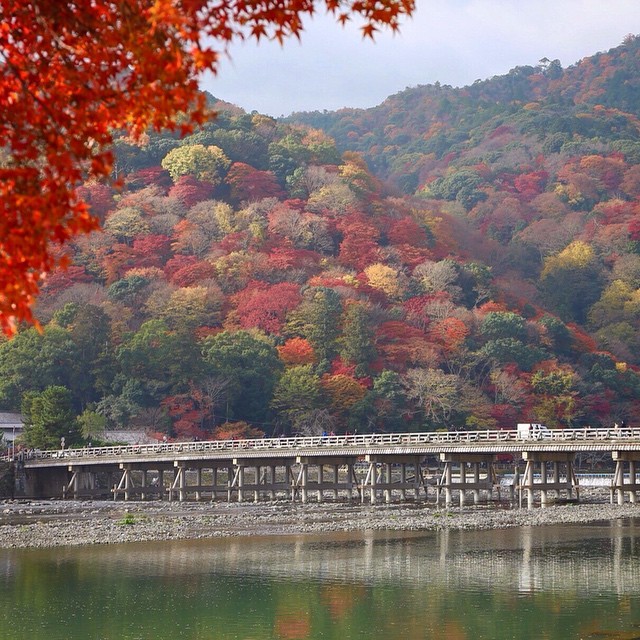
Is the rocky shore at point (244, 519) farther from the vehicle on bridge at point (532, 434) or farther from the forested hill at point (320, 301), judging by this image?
the forested hill at point (320, 301)

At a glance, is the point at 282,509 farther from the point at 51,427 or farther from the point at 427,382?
the point at 427,382

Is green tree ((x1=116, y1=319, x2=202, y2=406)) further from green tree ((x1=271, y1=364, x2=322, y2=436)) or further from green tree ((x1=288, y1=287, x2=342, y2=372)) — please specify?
green tree ((x1=288, y1=287, x2=342, y2=372))

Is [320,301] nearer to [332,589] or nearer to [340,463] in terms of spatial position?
[340,463]

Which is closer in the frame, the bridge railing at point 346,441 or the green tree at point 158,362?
the bridge railing at point 346,441

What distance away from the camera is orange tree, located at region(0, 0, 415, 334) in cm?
610

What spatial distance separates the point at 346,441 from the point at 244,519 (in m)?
11.9

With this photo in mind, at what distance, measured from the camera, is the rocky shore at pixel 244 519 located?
31.7 m

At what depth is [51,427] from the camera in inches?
2272

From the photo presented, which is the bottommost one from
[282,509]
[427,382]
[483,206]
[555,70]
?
[282,509]

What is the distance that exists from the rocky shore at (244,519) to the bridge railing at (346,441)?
2.51m

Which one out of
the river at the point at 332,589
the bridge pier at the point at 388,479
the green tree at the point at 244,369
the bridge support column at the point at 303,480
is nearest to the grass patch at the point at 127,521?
the river at the point at 332,589

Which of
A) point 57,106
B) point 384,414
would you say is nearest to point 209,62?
point 57,106

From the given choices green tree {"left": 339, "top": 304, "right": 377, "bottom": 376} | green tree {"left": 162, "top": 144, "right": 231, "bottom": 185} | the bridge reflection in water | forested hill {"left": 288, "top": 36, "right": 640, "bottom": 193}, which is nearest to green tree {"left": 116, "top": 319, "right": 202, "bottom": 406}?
green tree {"left": 339, "top": 304, "right": 377, "bottom": 376}

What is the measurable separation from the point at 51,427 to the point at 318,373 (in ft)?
54.7
